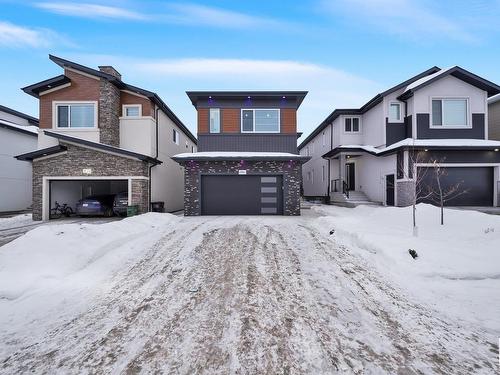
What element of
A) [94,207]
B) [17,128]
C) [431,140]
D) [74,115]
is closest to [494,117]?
[431,140]

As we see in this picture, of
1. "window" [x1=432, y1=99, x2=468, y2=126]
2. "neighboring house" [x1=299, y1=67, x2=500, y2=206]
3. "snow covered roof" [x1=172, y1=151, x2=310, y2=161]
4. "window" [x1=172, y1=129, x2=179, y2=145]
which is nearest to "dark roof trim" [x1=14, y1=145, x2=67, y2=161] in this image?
"snow covered roof" [x1=172, y1=151, x2=310, y2=161]

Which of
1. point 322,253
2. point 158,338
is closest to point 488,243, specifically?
point 322,253

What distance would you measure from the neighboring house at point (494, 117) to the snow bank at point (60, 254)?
76.2ft

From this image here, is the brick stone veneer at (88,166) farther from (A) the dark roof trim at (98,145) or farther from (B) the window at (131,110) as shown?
(B) the window at (131,110)

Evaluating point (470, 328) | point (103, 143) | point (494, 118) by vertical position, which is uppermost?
point (494, 118)

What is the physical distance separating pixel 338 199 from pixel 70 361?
1742 centimetres

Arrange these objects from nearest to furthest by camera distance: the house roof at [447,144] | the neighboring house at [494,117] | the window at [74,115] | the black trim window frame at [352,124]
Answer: the house roof at [447,144] < the window at [74,115] < the neighboring house at [494,117] < the black trim window frame at [352,124]

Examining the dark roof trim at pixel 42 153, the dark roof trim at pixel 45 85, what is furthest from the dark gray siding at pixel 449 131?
the dark roof trim at pixel 45 85

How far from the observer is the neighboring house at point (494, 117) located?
16.5 metres

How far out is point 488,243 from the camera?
603cm

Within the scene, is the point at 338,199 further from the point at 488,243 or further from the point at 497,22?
the point at 497,22

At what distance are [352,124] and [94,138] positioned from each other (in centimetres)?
1774

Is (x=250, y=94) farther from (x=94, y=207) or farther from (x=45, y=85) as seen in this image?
(x=45, y=85)

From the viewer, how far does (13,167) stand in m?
15.9
